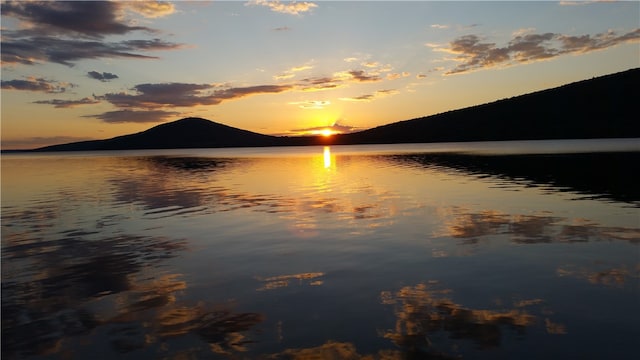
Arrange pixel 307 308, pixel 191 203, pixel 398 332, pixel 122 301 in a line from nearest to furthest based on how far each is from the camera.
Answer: pixel 398 332
pixel 307 308
pixel 122 301
pixel 191 203

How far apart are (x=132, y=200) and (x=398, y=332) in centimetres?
3847

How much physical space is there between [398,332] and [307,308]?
3217 mm

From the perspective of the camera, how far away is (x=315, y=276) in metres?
17.6

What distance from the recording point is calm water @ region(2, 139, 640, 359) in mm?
11594

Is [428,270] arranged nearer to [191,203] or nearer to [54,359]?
[54,359]

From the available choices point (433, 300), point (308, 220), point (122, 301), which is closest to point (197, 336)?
point (122, 301)

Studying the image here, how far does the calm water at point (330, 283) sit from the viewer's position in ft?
38.0

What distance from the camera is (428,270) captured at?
17906 millimetres

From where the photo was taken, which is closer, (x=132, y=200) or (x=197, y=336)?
(x=197, y=336)

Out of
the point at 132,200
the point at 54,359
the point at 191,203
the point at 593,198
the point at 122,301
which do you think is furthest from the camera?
the point at 132,200

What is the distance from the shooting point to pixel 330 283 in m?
16.6

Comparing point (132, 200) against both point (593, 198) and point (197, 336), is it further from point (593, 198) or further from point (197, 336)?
point (593, 198)

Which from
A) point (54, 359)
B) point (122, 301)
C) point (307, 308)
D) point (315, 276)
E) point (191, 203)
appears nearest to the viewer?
point (54, 359)

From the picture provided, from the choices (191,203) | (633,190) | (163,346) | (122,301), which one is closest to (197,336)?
(163,346)
